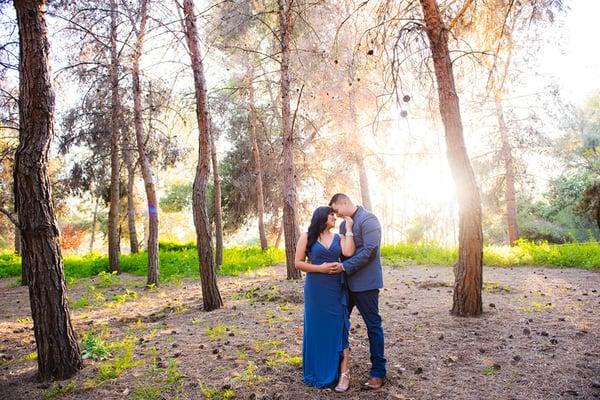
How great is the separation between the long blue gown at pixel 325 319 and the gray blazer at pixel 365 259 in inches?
6.1

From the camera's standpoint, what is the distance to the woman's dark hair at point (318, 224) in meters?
4.17

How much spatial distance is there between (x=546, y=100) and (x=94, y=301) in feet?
51.8

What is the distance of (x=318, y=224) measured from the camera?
419 cm

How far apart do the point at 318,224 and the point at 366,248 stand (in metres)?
0.52

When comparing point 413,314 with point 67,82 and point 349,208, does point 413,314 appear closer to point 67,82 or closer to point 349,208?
point 349,208

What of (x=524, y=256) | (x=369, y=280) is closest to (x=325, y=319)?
(x=369, y=280)

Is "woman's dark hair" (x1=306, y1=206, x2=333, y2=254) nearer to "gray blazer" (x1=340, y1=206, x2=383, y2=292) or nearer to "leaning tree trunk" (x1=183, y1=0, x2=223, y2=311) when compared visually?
"gray blazer" (x1=340, y1=206, x2=383, y2=292)

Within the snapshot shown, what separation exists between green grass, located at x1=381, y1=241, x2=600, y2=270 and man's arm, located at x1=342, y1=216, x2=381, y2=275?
9.20 meters

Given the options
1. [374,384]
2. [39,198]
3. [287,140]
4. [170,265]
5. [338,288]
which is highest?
[287,140]

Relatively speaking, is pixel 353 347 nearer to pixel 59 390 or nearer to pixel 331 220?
pixel 331 220

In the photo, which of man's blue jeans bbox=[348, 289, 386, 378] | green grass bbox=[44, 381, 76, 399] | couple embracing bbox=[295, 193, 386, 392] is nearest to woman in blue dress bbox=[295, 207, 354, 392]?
couple embracing bbox=[295, 193, 386, 392]

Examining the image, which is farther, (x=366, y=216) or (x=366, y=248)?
(x=366, y=216)

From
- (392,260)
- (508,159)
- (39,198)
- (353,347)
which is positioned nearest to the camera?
(39,198)

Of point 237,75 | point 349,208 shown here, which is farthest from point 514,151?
point 349,208
